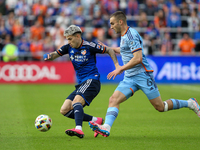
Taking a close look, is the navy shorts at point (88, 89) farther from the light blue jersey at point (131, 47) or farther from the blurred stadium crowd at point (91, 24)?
the blurred stadium crowd at point (91, 24)

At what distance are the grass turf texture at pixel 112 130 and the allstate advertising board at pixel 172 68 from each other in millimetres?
6126

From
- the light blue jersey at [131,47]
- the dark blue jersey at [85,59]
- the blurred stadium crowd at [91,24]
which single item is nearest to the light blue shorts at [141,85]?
the light blue jersey at [131,47]

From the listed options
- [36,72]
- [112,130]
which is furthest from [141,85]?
[36,72]

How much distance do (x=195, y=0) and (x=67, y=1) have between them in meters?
8.86

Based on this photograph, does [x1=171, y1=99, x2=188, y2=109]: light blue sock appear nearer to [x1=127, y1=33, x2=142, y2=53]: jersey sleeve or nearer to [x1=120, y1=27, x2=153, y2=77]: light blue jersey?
[x1=120, y1=27, x2=153, y2=77]: light blue jersey

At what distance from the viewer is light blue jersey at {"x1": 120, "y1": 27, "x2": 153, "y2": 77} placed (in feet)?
19.5

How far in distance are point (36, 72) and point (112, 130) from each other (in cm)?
1113

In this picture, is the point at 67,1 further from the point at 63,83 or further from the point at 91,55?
the point at 91,55

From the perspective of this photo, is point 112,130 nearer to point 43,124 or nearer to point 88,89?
point 88,89

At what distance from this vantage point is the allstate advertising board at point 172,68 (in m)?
17.4

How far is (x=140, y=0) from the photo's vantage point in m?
23.1

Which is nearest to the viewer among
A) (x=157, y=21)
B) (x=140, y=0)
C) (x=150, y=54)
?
(x=150, y=54)

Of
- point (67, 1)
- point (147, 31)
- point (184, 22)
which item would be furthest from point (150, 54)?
point (67, 1)

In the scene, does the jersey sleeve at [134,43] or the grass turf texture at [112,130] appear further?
the jersey sleeve at [134,43]
